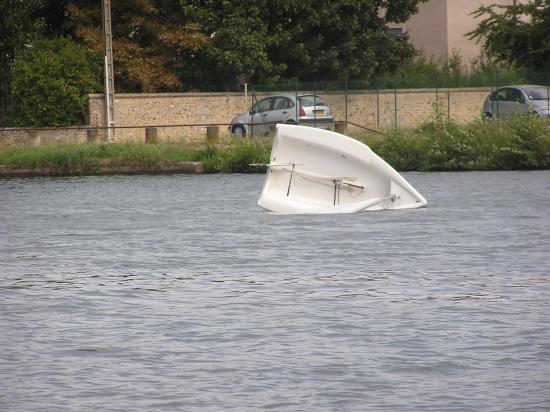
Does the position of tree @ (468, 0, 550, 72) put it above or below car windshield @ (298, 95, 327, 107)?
above

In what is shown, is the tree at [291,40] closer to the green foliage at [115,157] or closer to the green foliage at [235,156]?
the green foliage at [115,157]

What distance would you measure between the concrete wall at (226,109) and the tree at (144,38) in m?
2.05

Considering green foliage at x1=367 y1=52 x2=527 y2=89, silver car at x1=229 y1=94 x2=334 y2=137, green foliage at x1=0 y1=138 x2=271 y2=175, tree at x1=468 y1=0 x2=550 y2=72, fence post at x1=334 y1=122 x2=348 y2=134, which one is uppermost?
tree at x1=468 y1=0 x2=550 y2=72

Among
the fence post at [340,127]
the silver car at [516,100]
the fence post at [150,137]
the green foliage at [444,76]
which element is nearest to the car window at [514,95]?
the silver car at [516,100]

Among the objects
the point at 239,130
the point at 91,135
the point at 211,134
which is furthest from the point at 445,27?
the point at 211,134

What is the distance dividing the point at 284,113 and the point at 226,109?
13.3 feet

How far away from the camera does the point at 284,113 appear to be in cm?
5306

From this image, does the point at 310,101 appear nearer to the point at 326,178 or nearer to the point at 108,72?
the point at 108,72

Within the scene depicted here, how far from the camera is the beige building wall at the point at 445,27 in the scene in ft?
250

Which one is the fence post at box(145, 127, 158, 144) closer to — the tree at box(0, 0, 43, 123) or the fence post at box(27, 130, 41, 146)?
the fence post at box(27, 130, 41, 146)

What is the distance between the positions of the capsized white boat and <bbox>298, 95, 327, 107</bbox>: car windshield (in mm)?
23590

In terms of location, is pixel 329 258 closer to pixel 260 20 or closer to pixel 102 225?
pixel 102 225

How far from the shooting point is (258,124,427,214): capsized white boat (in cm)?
2872

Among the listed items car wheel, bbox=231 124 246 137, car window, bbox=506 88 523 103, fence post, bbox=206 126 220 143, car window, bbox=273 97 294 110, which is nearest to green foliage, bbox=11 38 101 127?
car wheel, bbox=231 124 246 137
